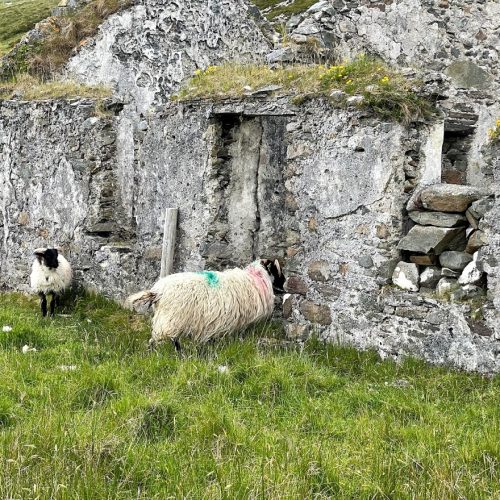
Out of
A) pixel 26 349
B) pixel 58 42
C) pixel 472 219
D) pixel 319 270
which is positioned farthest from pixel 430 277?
pixel 58 42

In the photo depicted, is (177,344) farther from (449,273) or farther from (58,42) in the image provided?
(58,42)

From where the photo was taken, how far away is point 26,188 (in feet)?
39.9

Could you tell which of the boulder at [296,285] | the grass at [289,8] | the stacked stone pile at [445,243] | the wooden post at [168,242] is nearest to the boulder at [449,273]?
the stacked stone pile at [445,243]

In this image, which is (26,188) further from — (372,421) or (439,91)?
(372,421)

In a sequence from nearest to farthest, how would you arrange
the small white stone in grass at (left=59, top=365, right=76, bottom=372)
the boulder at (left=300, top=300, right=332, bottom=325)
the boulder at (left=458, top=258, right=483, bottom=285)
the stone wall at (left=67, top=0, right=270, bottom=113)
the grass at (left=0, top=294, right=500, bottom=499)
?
the grass at (left=0, top=294, right=500, bottom=499)
the boulder at (left=458, top=258, right=483, bottom=285)
the small white stone in grass at (left=59, top=365, right=76, bottom=372)
the boulder at (left=300, top=300, right=332, bottom=325)
the stone wall at (left=67, top=0, right=270, bottom=113)

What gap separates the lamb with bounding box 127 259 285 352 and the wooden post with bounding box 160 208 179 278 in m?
1.67

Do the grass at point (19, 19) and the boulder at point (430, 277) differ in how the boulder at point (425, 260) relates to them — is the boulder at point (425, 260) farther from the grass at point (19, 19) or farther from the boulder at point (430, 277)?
the grass at point (19, 19)

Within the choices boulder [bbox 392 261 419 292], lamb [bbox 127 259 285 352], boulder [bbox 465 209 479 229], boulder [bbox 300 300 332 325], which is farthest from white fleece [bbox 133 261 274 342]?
boulder [bbox 465 209 479 229]

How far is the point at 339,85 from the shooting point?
7770 mm

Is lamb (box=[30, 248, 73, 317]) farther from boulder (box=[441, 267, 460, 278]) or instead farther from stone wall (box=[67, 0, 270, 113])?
boulder (box=[441, 267, 460, 278])

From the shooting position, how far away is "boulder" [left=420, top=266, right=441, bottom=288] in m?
6.91

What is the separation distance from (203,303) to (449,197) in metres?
2.84

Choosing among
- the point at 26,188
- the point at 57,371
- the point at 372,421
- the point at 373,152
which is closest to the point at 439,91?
the point at 373,152

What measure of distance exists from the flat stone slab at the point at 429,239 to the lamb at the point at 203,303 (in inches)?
78.5
